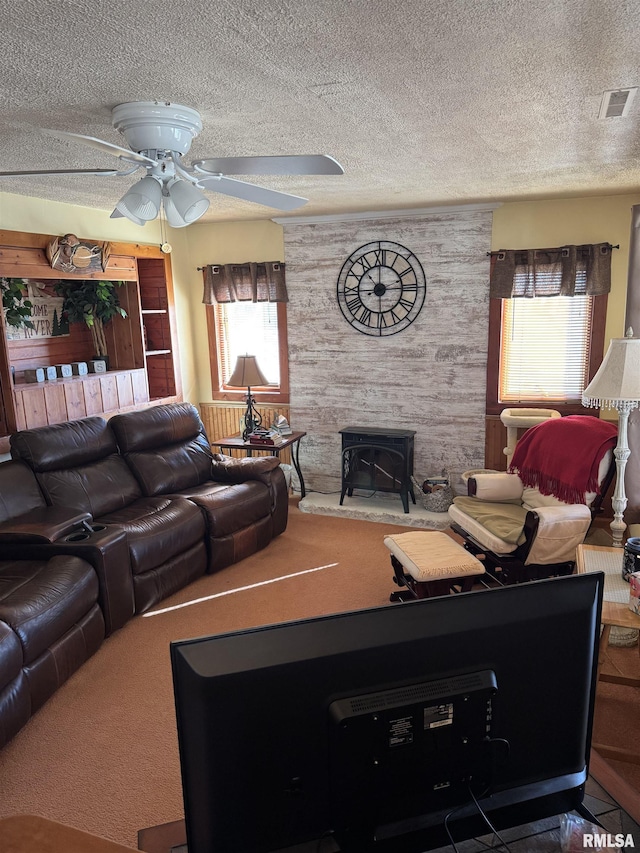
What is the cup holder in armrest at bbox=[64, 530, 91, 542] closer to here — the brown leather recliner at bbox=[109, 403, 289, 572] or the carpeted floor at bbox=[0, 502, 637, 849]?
the carpeted floor at bbox=[0, 502, 637, 849]

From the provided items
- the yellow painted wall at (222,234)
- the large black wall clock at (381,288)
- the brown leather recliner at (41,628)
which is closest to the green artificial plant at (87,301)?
the yellow painted wall at (222,234)

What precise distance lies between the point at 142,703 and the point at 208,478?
2.24 meters

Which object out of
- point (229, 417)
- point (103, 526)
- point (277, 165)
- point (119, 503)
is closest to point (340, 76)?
point (277, 165)

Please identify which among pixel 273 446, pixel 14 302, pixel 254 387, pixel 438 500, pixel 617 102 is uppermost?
pixel 617 102

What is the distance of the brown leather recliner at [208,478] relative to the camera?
4293 millimetres

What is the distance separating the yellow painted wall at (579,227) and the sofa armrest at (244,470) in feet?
8.48

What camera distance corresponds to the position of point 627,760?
2395 mm

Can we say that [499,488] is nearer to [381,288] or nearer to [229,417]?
[381,288]

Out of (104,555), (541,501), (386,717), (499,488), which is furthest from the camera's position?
(499,488)

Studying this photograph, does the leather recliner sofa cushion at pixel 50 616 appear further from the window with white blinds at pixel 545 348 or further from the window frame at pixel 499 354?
the window with white blinds at pixel 545 348

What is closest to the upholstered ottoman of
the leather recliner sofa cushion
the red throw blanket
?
the red throw blanket

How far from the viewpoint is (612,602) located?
2.53 m

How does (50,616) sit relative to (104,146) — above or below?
below

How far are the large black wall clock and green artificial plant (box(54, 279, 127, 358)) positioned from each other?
2027mm
